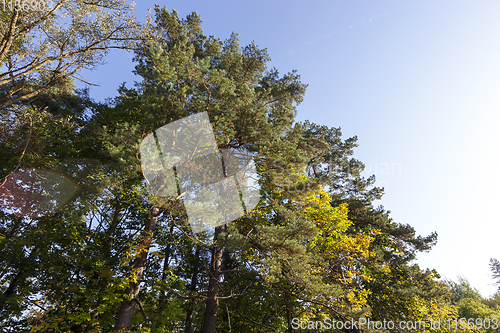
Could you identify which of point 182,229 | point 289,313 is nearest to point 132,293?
point 182,229

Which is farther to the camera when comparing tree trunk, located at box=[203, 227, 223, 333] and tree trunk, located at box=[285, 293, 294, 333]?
tree trunk, located at box=[285, 293, 294, 333]

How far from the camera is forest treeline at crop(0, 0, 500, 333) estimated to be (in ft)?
20.4

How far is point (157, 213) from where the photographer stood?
856 centimetres

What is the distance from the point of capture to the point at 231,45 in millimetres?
11797

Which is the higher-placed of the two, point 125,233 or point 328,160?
point 328,160

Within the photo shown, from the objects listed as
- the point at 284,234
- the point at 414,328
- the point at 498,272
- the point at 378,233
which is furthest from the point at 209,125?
the point at 498,272

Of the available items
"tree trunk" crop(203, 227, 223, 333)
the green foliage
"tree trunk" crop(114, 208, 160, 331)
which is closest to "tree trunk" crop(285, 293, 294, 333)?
the green foliage

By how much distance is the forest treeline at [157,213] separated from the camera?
20.4ft

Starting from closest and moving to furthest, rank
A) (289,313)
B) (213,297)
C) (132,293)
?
(132,293), (213,297), (289,313)

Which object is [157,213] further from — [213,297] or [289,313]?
[289,313]

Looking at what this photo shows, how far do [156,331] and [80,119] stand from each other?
32.4 ft

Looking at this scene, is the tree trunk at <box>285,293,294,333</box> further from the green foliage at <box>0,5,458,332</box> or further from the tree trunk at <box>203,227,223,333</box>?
the tree trunk at <box>203,227,223,333</box>

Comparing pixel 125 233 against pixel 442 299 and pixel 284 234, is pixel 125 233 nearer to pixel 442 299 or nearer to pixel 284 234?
pixel 284 234

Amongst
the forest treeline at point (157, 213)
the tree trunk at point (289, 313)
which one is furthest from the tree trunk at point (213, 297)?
the tree trunk at point (289, 313)
